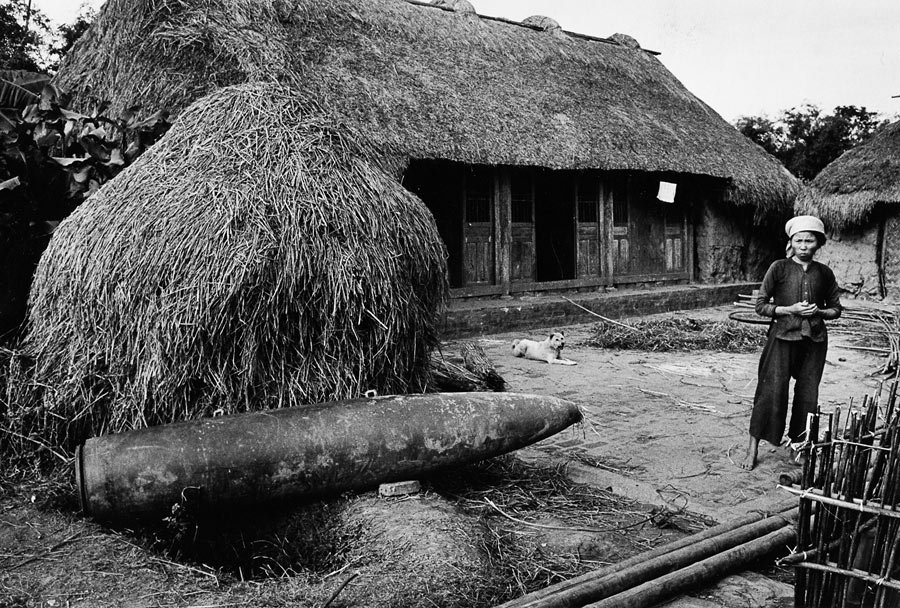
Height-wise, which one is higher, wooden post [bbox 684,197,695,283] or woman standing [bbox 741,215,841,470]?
wooden post [bbox 684,197,695,283]

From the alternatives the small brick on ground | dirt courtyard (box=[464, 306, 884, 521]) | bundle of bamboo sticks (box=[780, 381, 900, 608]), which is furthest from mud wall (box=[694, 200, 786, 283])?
bundle of bamboo sticks (box=[780, 381, 900, 608])

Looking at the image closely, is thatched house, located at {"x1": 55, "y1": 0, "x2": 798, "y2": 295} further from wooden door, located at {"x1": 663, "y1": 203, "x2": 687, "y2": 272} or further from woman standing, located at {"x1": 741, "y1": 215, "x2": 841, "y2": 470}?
woman standing, located at {"x1": 741, "y1": 215, "x2": 841, "y2": 470}

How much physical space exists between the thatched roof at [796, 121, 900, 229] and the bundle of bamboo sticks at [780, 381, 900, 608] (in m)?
13.0

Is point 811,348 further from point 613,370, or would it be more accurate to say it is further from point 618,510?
point 613,370

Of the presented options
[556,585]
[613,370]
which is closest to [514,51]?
[613,370]

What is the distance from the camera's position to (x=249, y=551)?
4086 millimetres

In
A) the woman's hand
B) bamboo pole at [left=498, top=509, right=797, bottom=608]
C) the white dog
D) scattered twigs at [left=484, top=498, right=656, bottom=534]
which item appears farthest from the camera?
the white dog

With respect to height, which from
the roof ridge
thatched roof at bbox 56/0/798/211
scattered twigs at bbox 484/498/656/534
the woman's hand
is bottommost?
scattered twigs at bbox 484/498/656/534

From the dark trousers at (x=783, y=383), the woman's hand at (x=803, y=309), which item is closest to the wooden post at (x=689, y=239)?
the dark trousers at (x=783, y=383)

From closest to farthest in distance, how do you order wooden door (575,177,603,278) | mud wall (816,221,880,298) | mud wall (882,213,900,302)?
wooden door (575,177,603,278), mud wall (882,213,900,302), mud wall (816,221,880,298)

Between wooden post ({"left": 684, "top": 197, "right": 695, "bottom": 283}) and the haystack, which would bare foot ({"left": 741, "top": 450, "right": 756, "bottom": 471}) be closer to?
the haystack

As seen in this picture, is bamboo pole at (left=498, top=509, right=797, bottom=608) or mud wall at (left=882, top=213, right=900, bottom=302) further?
mud wall at (left=882, top=213, right=900, bottom=302)

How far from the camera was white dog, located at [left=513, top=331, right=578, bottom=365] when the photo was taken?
29.6ft

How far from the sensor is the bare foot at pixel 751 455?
16.9 ft
